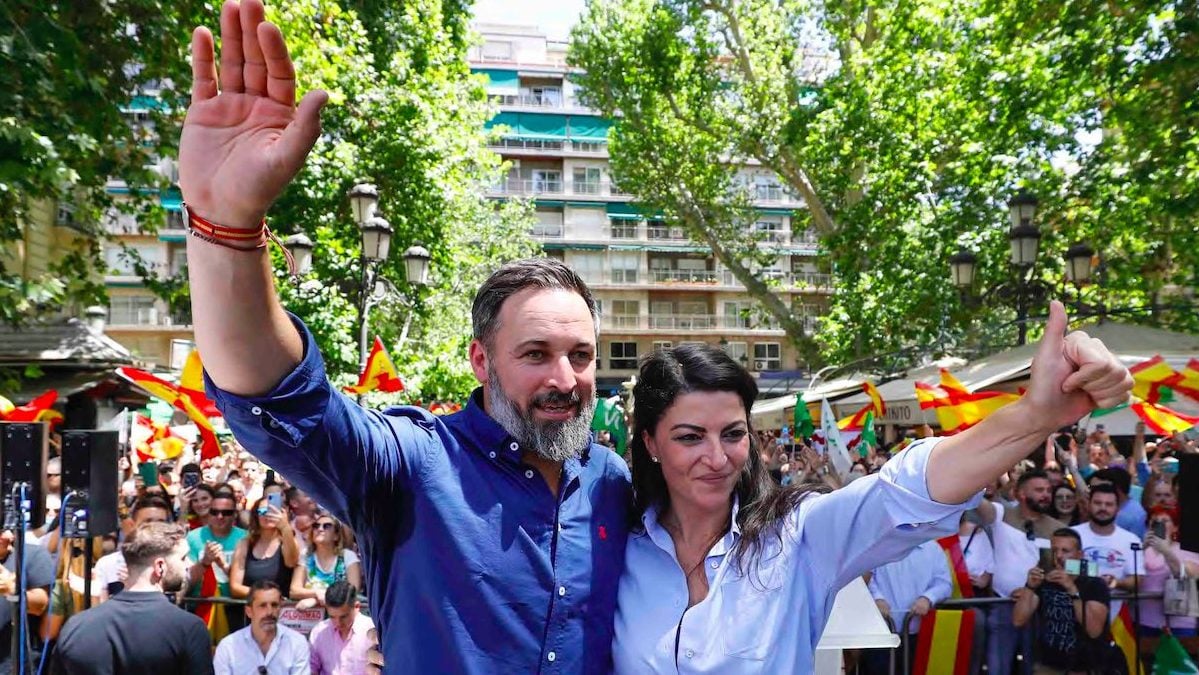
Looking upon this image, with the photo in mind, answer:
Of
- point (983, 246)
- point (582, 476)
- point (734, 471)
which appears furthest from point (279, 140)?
point (983, 246)

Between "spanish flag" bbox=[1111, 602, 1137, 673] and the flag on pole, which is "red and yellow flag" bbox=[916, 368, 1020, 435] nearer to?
the flag on pole

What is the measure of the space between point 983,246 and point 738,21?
35.0 feet

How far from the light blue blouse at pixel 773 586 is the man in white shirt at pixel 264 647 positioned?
4239 millimetres

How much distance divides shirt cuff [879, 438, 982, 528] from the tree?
9821 mm

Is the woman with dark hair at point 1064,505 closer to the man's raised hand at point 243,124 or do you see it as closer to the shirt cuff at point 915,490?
the shirt cuff at point 915,490

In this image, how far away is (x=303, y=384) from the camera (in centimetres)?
177

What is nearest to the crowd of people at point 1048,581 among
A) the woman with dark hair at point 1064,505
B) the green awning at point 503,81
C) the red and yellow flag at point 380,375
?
the woman with dark hair at point 1064,505

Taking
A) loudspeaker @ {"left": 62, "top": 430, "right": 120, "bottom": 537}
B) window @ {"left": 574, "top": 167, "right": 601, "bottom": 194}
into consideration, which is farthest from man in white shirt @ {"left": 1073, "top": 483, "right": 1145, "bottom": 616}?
window @ {"left": 574, "top": 167, "right": 601, "bottom": 194}

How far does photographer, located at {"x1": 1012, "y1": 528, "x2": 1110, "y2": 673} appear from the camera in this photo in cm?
662

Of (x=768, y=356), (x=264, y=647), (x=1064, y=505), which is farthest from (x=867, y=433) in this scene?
(x=768, y=356)

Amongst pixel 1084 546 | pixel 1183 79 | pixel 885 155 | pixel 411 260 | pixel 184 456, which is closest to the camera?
pixel 1084 546

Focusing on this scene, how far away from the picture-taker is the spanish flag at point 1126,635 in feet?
22.2

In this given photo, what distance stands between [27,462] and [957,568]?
572 centimetres

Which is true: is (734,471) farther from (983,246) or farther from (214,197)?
(983,246)
